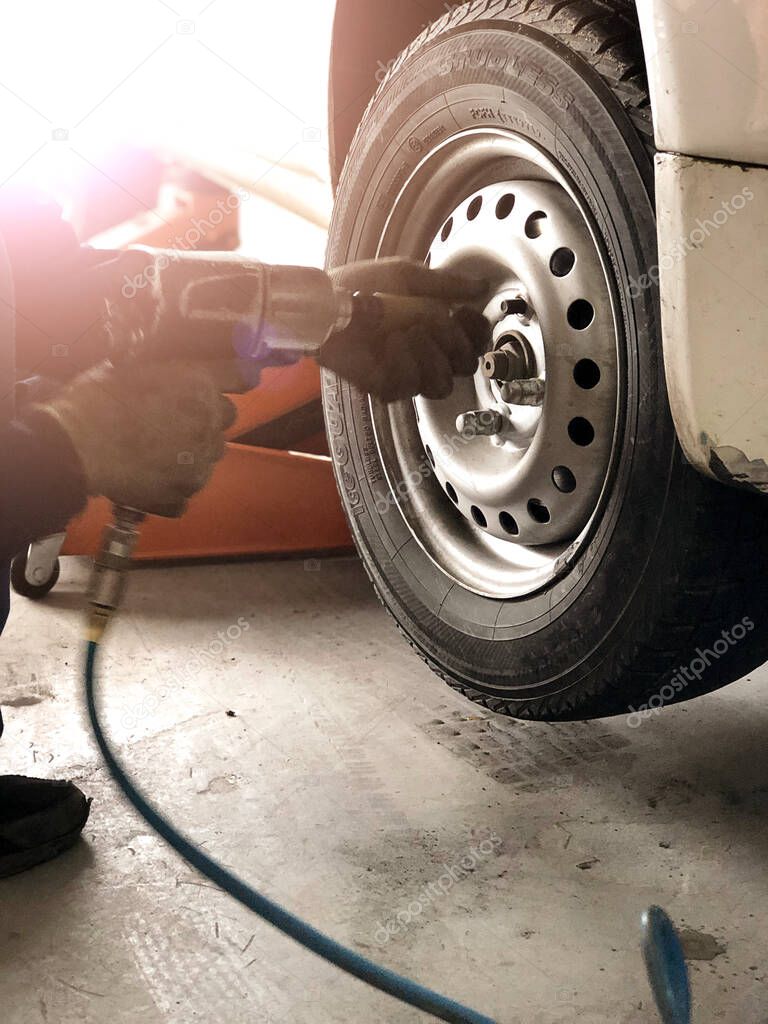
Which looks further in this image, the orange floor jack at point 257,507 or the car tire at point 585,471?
the orange floor jack at point 257,507

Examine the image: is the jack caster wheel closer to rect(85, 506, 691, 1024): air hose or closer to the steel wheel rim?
the steel wheel rim

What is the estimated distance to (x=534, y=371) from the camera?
50.1 inches

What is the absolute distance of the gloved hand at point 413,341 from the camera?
1312mm

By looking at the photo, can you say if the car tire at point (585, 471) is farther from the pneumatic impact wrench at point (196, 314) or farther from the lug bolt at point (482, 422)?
the pneumatic impact wrench at point (196, 314)

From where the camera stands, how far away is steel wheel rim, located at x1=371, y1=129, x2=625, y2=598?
118 cm

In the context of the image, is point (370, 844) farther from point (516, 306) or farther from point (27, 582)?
point (27, 582)

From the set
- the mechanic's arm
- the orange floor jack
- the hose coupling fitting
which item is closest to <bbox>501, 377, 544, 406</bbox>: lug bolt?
the mechanic's arm

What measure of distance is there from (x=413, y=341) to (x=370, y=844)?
637 millimetres

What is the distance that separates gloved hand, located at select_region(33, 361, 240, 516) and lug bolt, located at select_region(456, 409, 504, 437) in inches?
14.8

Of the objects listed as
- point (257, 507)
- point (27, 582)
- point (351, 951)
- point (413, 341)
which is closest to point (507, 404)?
point (413, 341)

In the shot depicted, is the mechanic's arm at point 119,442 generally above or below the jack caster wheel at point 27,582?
above

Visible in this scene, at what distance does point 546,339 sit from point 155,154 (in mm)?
2977

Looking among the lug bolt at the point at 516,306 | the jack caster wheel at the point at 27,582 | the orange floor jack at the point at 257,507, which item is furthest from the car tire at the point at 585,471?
the jack caster wheel at the point at 27,582

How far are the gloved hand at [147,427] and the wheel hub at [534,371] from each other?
1.30ft
